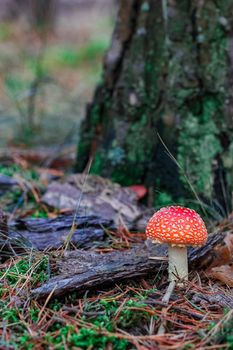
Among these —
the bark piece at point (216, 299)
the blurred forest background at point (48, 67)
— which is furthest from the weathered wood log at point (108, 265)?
the blurred forest background at point (48, 67)

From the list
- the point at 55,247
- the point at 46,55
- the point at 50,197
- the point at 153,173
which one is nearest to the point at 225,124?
the point at 153,173

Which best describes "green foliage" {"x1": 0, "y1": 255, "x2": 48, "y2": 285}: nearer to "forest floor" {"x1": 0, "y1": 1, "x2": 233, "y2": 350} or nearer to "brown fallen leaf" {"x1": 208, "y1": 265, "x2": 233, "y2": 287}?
"forest floor" {"x1": 0, "y1": 1, "x2": 233, "y2": 350}

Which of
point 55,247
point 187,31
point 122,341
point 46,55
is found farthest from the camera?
point 46,55

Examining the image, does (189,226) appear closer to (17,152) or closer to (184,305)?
(184,305)

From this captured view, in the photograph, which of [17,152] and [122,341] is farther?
[17,152]

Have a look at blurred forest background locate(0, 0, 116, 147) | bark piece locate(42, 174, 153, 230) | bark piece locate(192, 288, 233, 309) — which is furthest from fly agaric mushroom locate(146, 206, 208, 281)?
blurred forest background locate(0, 0, 116, 147)
